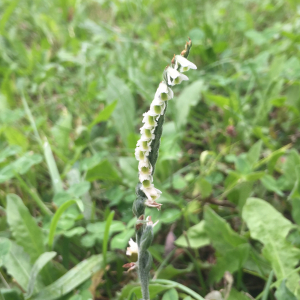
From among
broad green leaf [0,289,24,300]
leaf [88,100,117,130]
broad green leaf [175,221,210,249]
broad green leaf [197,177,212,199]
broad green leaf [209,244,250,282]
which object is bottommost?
broad green leaf [209,244,250,282]

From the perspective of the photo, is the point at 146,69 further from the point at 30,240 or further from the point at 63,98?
the point at 30,240

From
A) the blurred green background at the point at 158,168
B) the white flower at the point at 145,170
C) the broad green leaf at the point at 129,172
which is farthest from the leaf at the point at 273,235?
the white flower at the point at 145,170

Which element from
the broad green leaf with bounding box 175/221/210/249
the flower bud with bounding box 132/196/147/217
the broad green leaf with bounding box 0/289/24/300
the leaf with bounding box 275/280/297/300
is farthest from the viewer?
the broad green leaf with bounding box 175/221/210/249

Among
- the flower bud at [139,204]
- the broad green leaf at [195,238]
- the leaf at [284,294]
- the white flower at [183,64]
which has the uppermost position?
the white flower at [183,64]

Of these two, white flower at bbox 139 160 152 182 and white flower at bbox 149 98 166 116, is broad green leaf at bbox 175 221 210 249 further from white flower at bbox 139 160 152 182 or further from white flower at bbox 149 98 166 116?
white flower at bbox 149 98 166 116

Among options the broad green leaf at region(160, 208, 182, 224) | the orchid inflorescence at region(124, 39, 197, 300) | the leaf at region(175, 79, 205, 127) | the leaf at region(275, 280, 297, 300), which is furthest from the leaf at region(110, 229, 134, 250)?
the leaf at region(175, 79, 205, 127)

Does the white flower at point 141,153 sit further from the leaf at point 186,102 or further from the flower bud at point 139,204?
the leaf at point 186,102

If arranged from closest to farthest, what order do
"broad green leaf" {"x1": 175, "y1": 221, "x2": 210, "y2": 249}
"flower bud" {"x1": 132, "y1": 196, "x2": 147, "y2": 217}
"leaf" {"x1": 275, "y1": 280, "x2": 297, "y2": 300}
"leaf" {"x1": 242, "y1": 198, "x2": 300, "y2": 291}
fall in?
"flower bud" {"x1": 132, "y1": 196, "x2": 147, "y2": 217}
"leaf" {"x1": 275, "y1": 280, "x2": 297, "y2": 300}
"leaf" {"x1": 242, "y1": 198, "x2": 300, "y2": 291}
"broad green leaf" {"x1": 175, "y1": 221, "x2": 210, "y2": 249}
